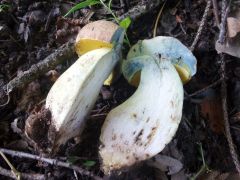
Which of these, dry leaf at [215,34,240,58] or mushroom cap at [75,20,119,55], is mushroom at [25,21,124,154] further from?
dry leaf at [215,34,240,58]

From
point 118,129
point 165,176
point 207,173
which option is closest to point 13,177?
point 118,129

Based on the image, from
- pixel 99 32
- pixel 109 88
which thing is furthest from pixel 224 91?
pixel 99 32

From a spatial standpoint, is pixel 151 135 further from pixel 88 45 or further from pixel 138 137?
pixel 88 45

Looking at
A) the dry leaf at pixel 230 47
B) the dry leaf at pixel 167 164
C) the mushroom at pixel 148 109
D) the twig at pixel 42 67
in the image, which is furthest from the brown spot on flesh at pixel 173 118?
the twig at pixel 42 67

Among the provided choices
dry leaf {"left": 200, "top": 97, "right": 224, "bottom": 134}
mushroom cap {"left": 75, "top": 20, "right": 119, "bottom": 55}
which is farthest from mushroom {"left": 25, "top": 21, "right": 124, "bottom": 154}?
dry leaf {"left": 200, "top": 97, "right": 224, "bottom": 134}

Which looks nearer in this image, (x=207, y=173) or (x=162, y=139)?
(x=162, y=139)

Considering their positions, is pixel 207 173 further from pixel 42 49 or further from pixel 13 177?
pixel 42 49

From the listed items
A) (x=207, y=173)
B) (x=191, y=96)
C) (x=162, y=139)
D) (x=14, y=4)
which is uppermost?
(x=14, y=4)
